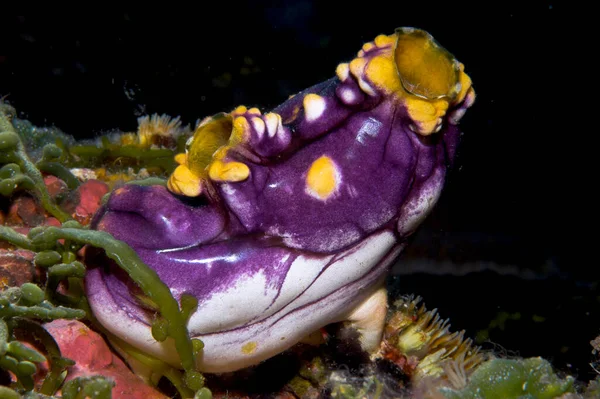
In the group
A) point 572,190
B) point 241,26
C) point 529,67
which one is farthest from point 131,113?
point 572,190

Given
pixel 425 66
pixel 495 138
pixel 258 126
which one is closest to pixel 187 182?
pixel 258 126

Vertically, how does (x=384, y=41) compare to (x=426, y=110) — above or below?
above

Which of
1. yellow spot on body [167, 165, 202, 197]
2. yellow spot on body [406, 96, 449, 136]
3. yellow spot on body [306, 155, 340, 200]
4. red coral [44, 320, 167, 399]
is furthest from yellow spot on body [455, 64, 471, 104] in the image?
red coral [44, 320, 167, 399]

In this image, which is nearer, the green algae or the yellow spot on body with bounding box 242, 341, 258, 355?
the green algae

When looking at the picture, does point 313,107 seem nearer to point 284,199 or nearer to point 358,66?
point 358,66

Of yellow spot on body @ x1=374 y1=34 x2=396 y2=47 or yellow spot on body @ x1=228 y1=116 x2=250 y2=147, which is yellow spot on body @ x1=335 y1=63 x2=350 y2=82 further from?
yellow spot on body @ x1=228 y1=116 x2=250 y2=147

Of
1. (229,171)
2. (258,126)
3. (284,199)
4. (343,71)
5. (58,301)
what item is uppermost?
(343,71)

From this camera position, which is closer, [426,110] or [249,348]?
[426,110]
